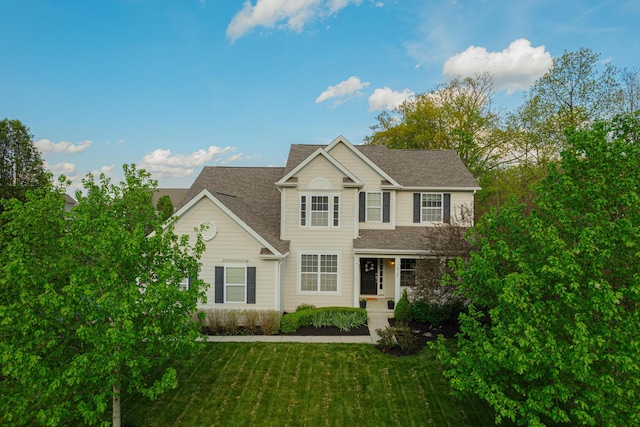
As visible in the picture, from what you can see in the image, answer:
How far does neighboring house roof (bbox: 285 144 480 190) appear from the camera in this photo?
19109 millimetres

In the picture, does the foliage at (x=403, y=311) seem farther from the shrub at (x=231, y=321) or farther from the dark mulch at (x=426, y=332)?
the shrub at (x=231, y=321)

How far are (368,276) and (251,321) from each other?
7936mm

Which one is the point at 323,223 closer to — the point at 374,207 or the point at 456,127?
the point at 374,207

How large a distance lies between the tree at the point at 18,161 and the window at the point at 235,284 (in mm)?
27381

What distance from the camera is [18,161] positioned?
3203cm

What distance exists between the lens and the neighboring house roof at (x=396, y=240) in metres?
16.6

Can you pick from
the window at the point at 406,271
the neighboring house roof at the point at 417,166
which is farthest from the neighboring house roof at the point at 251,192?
the window at the point at 406,271

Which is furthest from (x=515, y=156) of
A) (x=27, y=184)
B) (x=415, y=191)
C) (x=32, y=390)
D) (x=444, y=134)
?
(x=27, y=184)

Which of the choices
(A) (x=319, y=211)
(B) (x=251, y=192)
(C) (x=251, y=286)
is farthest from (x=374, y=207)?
(C) (x=251, y=286)

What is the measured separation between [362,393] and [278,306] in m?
6.46

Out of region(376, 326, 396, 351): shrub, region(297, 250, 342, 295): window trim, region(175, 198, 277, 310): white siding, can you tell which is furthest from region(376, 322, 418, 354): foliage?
region(175, 198, 277, 310): white siding

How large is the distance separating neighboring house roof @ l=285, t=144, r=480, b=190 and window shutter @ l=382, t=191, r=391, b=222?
46.7 inches

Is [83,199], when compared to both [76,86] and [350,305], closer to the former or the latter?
[350,305]

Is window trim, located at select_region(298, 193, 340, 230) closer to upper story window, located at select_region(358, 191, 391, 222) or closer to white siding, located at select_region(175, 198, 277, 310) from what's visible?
upper story window, located at select_region(358, 191, 391, 222)
